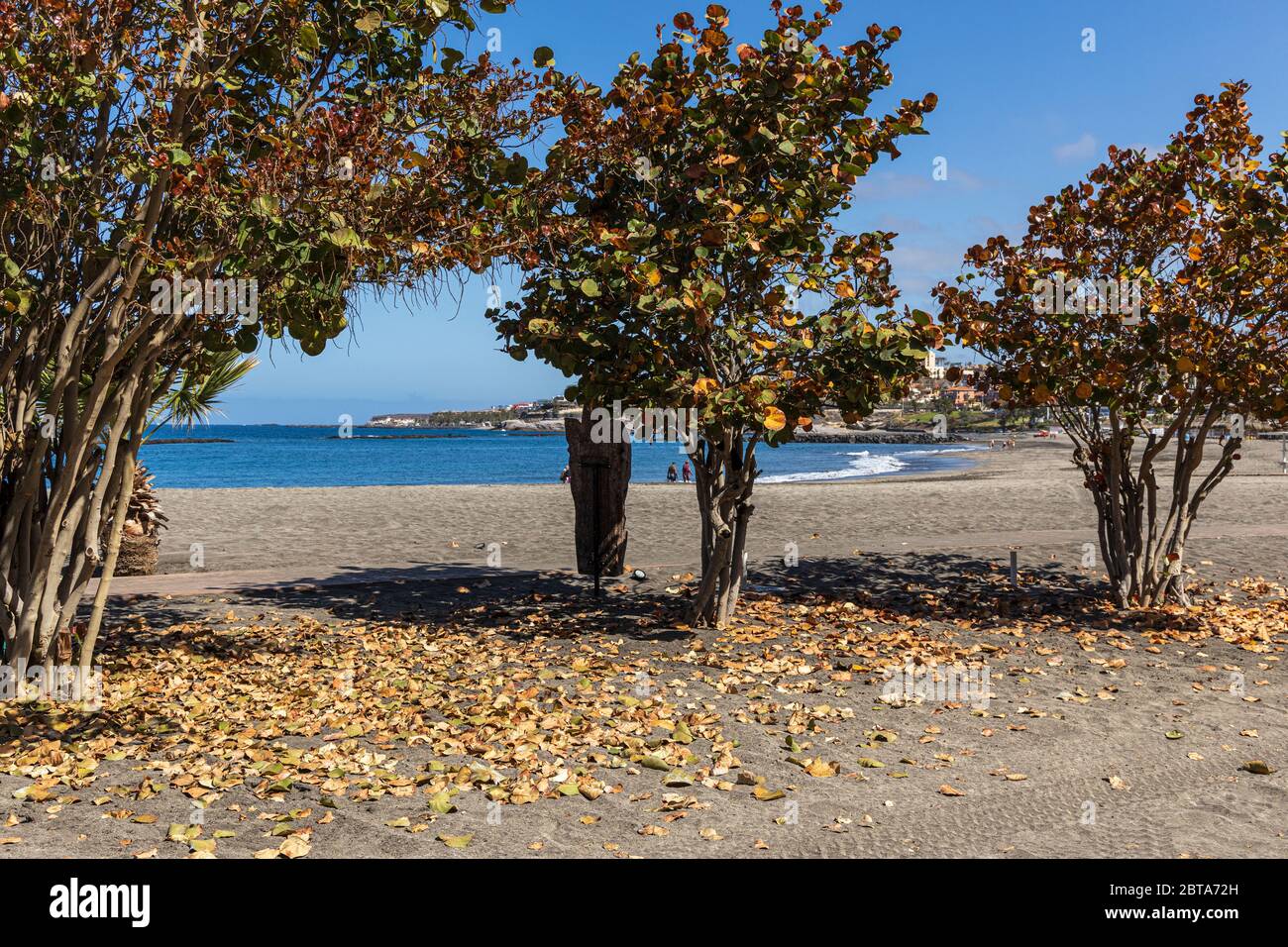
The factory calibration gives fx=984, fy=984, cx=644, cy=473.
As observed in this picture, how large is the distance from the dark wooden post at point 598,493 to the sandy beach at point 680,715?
1.63 ft

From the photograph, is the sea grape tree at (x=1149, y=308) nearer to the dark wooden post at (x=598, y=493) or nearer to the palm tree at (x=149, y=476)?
the dark wooden post at (x=598, y=493)

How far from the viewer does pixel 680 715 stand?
7.66 m

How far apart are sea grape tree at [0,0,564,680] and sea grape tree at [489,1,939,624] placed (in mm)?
1477

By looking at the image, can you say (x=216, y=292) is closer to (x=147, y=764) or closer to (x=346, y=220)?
(x=346, y=220)

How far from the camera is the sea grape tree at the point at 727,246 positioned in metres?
8.96

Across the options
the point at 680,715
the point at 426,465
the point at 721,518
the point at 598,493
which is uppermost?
the point at 598,493

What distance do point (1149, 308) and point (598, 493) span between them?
7000mm

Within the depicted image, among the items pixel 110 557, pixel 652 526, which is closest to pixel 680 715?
pixel 110 557

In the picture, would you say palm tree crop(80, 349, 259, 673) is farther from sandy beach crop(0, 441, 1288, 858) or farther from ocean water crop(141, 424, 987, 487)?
ocean water crop(141, 424, 987, 487)

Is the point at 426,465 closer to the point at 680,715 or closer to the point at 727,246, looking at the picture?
the point at 727,246

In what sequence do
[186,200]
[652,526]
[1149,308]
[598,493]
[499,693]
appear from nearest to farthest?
[186,200] < [499,693] < [1149,308] < [598,493] < [652,526]

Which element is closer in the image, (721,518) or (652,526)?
(721,518)

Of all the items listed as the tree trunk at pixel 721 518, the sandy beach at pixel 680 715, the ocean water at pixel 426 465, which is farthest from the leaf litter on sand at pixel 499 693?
the ocean water at pixel 426 465

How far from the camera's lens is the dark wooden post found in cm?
1331
